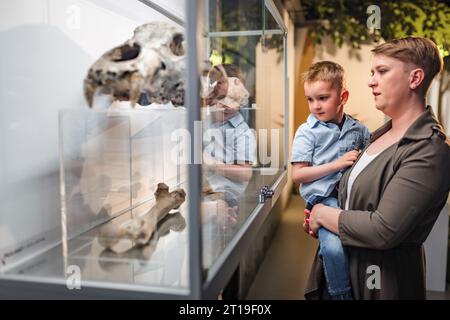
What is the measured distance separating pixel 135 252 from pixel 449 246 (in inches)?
77.6

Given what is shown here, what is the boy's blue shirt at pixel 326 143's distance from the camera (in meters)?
1.01

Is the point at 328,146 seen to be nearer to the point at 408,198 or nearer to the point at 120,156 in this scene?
the point at 408,198

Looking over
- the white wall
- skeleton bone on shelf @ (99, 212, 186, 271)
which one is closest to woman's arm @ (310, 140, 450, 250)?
skeleton bone on shelf @ (99, 212, 186, 271)

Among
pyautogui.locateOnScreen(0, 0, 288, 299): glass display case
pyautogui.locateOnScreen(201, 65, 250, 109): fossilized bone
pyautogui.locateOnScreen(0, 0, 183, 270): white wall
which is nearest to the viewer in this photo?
pyautogui.locateOnScreen(0, 0, 288, 299): glass display case

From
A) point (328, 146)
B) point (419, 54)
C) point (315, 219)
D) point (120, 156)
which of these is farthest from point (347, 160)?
point (120, 156)

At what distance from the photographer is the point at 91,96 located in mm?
770

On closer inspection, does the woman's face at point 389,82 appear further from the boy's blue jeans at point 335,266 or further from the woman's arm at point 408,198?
the boy's blue jeans at point 335,266

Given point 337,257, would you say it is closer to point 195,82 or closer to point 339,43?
point 195,82

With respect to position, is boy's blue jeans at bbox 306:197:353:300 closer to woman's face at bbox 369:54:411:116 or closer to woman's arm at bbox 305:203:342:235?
woman's arm at bbox 305:203:342:235

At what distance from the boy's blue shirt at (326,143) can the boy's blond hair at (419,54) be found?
183 mm

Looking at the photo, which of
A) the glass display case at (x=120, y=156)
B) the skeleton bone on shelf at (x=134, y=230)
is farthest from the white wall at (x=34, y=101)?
the skeleton bone on shelf at (x=134, y=230)

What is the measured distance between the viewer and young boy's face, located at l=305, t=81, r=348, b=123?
38.9 inches

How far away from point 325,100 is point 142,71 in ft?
1.52

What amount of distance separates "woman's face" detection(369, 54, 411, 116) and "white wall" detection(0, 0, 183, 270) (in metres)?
0.45
